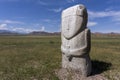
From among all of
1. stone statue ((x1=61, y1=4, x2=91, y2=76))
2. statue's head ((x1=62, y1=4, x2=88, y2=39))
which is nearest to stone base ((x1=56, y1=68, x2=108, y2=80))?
stone statue ((x1=61, y1=4, x2=91, y2=76))

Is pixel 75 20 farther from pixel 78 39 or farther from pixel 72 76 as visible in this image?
pixel 72 76

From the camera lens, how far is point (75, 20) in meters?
8.52

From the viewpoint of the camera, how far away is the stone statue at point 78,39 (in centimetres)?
846

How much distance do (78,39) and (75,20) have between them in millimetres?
994

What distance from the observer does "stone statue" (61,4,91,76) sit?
846 cm

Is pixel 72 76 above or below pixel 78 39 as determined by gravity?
below

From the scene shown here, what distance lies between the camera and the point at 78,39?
28.3ft

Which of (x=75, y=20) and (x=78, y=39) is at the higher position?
(x=75, y=20)

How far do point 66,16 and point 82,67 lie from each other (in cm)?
292

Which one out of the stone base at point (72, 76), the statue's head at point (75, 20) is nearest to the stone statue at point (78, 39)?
the statue's head at point (75, 20)

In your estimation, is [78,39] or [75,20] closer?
[75,20]

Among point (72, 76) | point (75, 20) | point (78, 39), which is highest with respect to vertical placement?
point (75, 20)

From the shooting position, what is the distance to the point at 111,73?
30.5 feet

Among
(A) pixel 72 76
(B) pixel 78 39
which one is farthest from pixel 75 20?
(A) pixel 72 76
